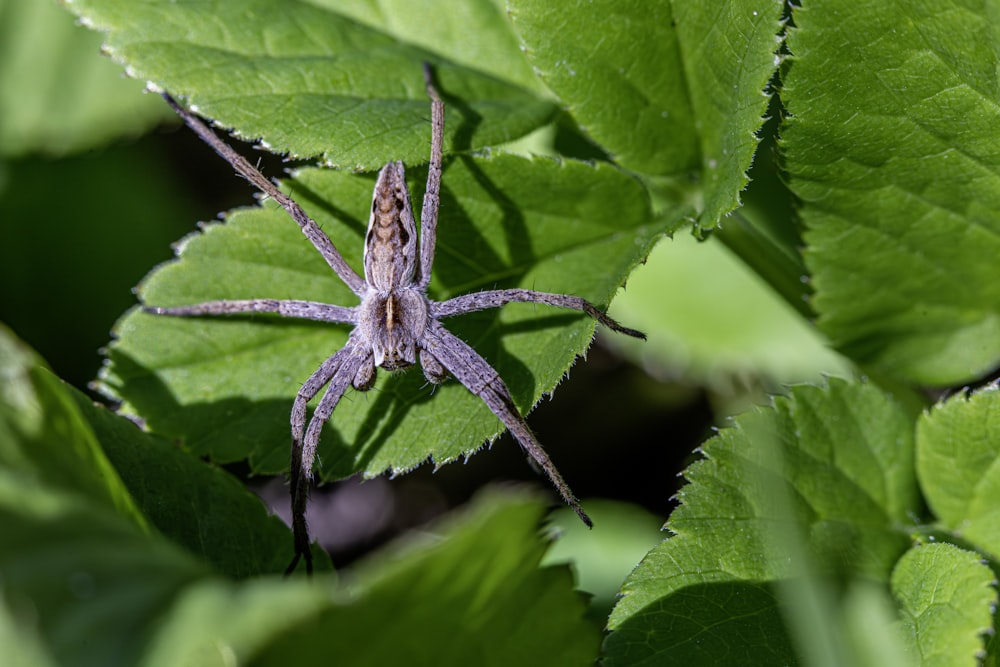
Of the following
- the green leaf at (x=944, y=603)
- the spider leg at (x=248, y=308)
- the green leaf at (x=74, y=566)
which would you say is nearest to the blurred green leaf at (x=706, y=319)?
the spider leg at (x=248, y=308)

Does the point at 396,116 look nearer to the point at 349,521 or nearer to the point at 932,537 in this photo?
the point at 932,537

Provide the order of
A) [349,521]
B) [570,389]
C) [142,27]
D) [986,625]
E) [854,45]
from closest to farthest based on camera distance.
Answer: [986,625] → [854,45] → [142,27] → [349,521] → [570,389]

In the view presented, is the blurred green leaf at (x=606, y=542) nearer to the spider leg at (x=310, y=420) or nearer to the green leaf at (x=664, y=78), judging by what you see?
the spider leg at (x=310, y=420)

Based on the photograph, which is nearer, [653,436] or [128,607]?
[128,607]

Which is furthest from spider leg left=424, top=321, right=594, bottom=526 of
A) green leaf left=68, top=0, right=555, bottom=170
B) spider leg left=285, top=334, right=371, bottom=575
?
green leaf left=68, top=0, right=555, bottom=170

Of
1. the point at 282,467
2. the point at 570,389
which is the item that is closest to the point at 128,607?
the point at 282,467

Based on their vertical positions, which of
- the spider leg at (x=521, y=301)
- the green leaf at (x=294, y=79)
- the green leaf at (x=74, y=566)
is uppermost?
the green leaf at (x=294, y=79)

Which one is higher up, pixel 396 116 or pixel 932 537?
pixel 396 116
